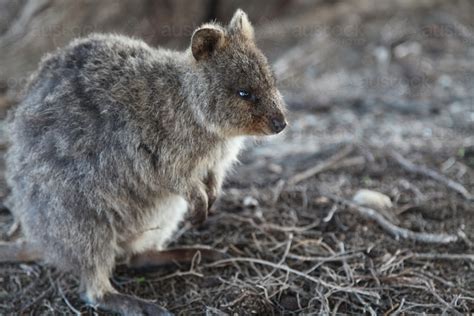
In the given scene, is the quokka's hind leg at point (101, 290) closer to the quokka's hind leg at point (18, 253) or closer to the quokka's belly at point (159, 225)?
the quokka's belly at point (159, 225)

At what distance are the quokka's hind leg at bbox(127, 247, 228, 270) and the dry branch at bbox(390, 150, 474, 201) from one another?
81.8 inches

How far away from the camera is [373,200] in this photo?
467 centimetres

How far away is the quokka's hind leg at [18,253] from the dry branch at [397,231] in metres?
2.40

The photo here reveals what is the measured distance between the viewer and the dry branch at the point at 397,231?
4195 millimetres

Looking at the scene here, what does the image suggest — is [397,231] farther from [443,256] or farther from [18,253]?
[18,253]

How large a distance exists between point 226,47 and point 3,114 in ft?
13.3

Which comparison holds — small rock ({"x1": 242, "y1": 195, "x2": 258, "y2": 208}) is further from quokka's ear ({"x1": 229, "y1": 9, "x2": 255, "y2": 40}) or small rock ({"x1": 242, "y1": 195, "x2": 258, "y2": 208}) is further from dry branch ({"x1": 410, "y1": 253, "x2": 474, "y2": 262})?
quokka's ear ({"x1": 229, "y1": 9, "x2": 255, "y2": 40})

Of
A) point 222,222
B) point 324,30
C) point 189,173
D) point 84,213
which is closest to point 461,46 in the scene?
point 324,30

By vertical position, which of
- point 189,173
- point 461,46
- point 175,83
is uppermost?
point 175,83

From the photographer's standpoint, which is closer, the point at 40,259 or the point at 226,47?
the point at 226,47

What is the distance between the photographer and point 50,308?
12.4ft

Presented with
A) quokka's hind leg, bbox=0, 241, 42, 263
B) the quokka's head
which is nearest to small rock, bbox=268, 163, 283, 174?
the quokka's head

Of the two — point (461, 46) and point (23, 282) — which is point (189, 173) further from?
point (461, 46)

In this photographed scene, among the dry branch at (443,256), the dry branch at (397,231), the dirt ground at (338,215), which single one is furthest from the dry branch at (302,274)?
the dry branch at (397,231)
